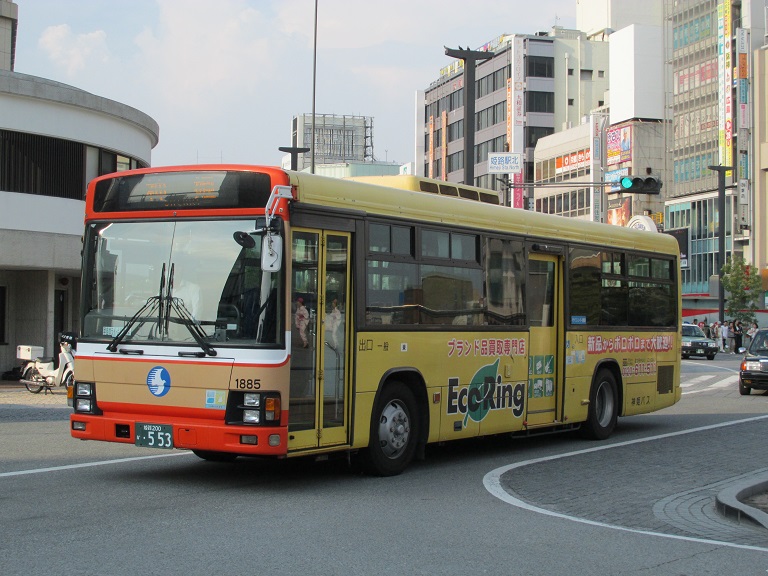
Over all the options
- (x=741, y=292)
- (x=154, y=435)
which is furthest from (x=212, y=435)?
(x=741, y=292)

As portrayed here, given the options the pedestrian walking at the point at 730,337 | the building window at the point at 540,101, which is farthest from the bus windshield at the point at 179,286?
the building window at the point at 540,101

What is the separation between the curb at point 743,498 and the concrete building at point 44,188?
1837 cm

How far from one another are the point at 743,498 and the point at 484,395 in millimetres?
3560

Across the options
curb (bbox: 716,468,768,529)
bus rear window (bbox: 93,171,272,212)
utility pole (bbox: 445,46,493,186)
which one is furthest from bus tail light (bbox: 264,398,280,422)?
utility pole (bbox: 445,46,493,186)

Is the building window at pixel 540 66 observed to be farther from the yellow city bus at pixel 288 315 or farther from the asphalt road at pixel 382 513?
the yellow city bus at pixel 288 315

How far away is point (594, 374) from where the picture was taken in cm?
1584

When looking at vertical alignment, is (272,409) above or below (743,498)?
above

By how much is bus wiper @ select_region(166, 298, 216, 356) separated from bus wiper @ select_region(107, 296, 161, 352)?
0.64 ft

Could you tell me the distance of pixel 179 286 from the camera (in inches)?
401

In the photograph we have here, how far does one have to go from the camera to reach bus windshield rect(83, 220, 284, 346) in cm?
994

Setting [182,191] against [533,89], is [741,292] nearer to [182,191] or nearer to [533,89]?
[533,89]

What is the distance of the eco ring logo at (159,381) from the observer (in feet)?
33.5

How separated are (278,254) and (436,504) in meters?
2.70

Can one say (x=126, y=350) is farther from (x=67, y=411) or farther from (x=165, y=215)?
(x=67, y=411)
